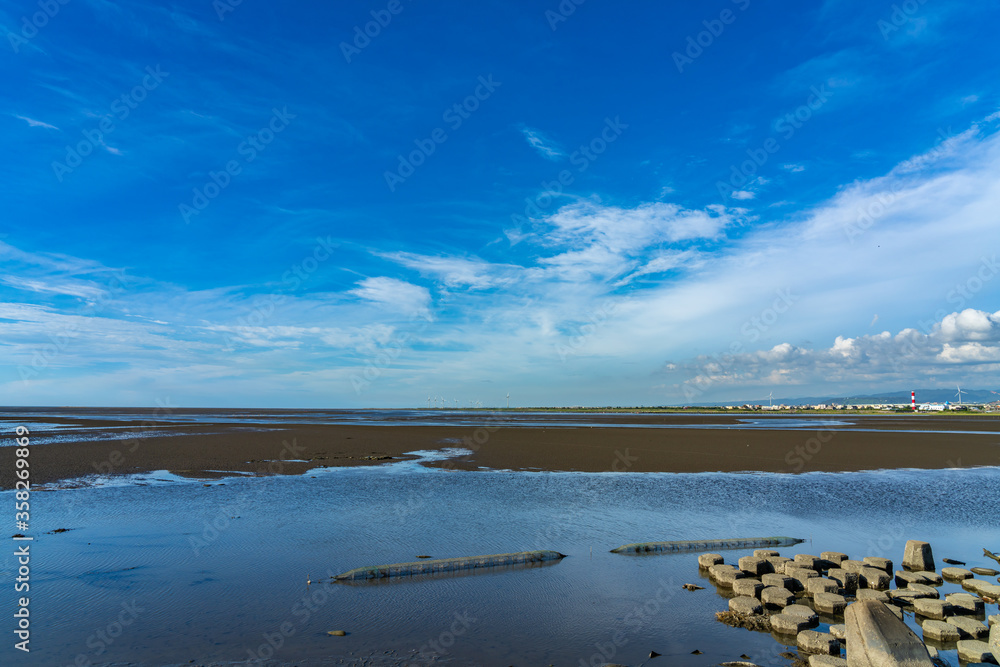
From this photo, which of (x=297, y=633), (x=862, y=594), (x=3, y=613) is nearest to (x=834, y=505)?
(x=862, y=594)

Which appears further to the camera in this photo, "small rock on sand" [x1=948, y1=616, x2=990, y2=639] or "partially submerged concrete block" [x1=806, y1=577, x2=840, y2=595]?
"partially submerged concrete block" [x1=806, y1=577, x2=840, y2=595]

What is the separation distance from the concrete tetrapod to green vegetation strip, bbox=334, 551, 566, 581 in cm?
565

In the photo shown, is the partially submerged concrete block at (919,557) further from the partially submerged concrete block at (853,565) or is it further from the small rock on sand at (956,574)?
the partially submerged concrete block at (853,565)

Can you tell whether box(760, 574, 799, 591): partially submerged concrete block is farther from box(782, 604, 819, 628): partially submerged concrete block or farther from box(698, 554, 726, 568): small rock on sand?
box(698, 554, 726, 568): small rock on sand

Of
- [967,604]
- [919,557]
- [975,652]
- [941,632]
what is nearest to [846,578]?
[967,604]

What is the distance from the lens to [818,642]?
7.11 meters

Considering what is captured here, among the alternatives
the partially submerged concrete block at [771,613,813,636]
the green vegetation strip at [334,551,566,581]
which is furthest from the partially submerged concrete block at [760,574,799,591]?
the green vegetation strip at [334,551,566,581]

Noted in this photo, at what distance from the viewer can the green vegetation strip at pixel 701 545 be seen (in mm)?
11500

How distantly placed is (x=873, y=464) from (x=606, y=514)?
743 inches

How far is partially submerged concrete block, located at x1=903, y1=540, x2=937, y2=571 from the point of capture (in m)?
10.2

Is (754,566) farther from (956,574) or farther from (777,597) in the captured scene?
(956,574)

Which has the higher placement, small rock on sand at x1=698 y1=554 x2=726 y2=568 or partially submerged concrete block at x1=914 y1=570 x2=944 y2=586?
small rock on sand at x1=698 y1=554 x2=726 y2=568

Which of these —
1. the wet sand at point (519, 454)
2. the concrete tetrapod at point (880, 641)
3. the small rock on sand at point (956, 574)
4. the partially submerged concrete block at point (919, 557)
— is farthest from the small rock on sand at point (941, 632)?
the wet sand at point (519, 454)

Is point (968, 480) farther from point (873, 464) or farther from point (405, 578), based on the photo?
point (405, 578)
